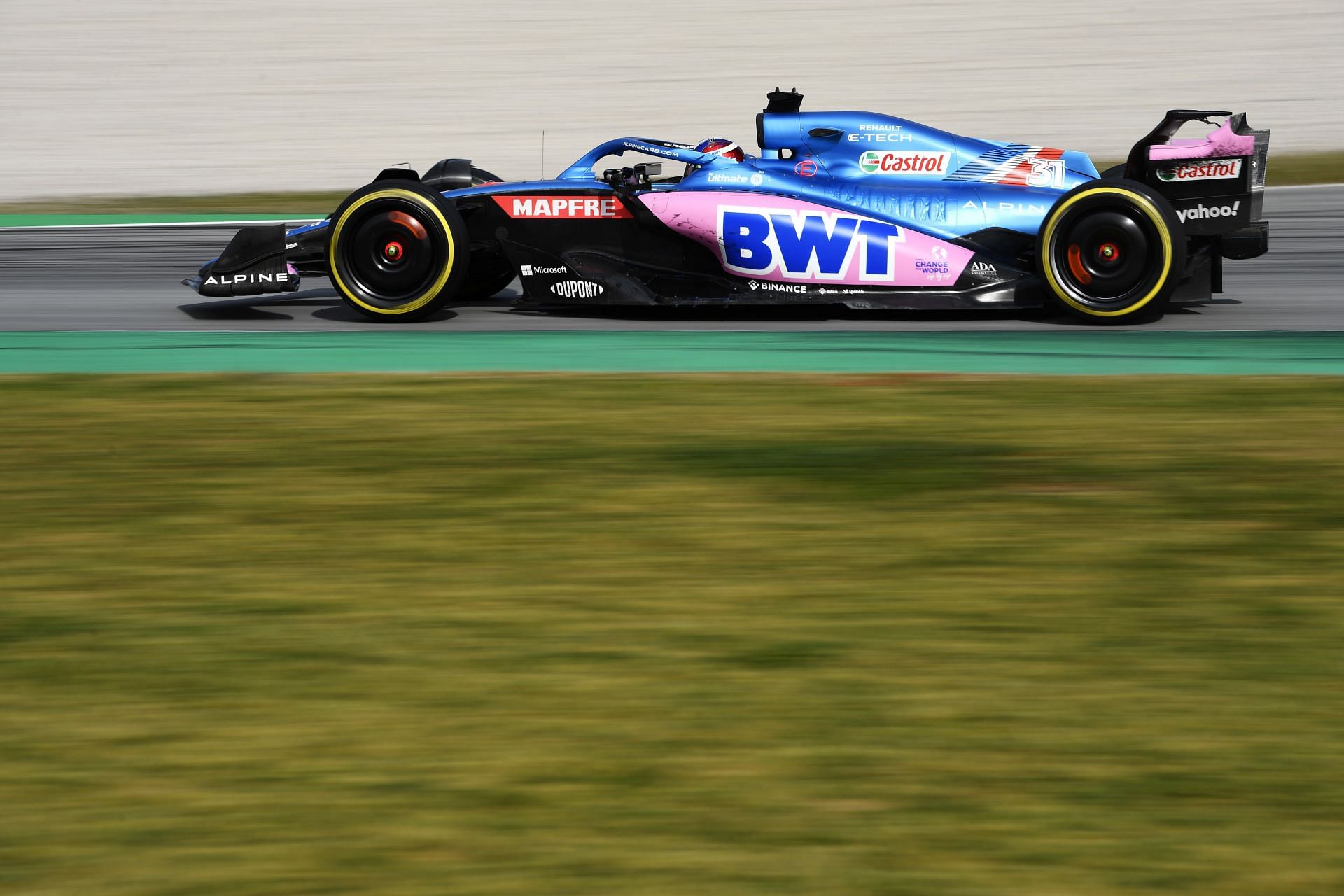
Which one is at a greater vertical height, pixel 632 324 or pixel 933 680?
pixel 632 324

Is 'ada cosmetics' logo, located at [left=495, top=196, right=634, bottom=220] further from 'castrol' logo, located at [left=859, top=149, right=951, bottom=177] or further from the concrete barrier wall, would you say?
the concrete barrier wall

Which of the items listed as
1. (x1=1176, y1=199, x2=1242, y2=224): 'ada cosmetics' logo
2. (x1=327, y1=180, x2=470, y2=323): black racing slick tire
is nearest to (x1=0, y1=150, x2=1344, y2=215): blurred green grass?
(x1=327, y1=180, x2=470, y2=323): black racing slick tire

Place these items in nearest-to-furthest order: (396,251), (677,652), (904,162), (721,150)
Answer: (677,652) < (904,162) < (396,251) < (721,150)

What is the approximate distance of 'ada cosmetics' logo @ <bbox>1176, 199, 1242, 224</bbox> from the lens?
322 inches

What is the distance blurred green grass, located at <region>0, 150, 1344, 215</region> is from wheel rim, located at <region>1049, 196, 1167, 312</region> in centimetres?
889

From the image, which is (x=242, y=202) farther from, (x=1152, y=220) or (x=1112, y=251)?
(x=1152, y=220)

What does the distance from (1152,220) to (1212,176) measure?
0.64 m

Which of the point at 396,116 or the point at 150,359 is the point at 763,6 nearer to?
the point at 396,116

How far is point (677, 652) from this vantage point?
153 inches

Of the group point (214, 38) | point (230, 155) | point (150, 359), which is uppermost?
point (214, 38)

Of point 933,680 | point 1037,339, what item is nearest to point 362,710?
point 933,680

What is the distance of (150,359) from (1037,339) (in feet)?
14.9

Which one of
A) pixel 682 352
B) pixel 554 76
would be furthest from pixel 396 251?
pixel 554 76

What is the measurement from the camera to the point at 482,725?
348 centimetres
